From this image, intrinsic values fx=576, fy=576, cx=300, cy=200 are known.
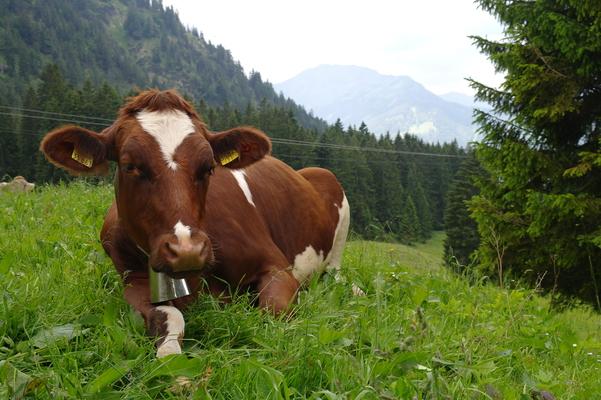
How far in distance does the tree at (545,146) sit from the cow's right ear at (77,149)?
956 centimetres

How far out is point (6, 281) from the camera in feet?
12.4

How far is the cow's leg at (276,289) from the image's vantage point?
3885mm

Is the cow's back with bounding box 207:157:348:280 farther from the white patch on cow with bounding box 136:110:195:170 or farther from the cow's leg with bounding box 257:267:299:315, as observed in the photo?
the white patch on cow with bounding box 136:110:195:170

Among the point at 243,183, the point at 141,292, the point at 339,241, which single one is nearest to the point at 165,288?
the point at 141,292

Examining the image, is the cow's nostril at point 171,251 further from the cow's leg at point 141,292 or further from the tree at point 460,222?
the tree at point 460,222

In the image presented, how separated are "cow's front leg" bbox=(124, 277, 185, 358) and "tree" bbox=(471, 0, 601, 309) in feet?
30.6

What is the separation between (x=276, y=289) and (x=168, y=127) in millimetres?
1366

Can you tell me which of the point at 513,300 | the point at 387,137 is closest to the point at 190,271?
the point at 513,300

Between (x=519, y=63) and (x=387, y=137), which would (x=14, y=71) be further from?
(x=519, y=63)

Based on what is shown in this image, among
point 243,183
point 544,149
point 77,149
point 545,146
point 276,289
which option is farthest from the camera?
point 545,146

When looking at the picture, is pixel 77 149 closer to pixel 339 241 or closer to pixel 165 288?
pixel 165 288

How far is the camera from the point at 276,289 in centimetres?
405

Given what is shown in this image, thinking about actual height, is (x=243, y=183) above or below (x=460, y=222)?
above

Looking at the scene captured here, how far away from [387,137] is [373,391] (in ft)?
373
